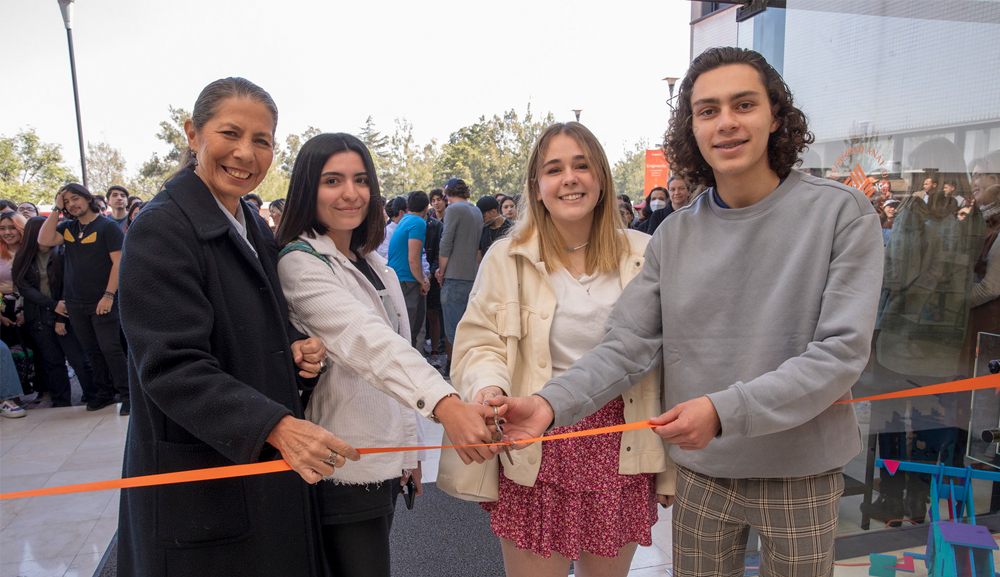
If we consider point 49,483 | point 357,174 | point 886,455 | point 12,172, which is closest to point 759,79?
point 357,174

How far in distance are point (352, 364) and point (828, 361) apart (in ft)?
3.46

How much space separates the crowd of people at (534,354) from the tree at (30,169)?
2267 centimetres

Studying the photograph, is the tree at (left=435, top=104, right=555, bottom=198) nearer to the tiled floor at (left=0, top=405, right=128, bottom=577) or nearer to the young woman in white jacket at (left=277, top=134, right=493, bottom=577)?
the tiled floor at (left=0, top=405, right=128, bottom=577)

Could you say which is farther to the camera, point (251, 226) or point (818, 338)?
point (251, 226)

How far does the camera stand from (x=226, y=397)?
1.18 meters

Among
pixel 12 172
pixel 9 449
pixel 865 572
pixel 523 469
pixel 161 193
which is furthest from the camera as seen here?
pixel 12 172

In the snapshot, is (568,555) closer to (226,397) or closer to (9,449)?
(226,397)

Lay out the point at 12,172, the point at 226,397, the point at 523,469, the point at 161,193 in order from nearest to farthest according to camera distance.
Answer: the point at 226,397 → the point at 161,193 → the point at 523,469 → the point at 12,172

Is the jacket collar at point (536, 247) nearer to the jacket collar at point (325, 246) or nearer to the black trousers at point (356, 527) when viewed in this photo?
the jacket collar at point (325, 246)

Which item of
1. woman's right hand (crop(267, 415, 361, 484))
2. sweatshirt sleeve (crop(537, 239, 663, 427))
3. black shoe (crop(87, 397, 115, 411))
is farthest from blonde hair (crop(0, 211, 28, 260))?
sweatshirt sleeve (crop(537, 239, 663, 427))

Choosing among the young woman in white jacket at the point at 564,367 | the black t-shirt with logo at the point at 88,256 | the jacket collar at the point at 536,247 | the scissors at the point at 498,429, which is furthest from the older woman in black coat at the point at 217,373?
the black t-shirt with logo at the point at 88,256

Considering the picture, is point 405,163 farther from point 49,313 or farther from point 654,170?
point 49,313

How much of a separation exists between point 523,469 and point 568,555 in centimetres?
29

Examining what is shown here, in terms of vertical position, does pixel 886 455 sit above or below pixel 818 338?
below
